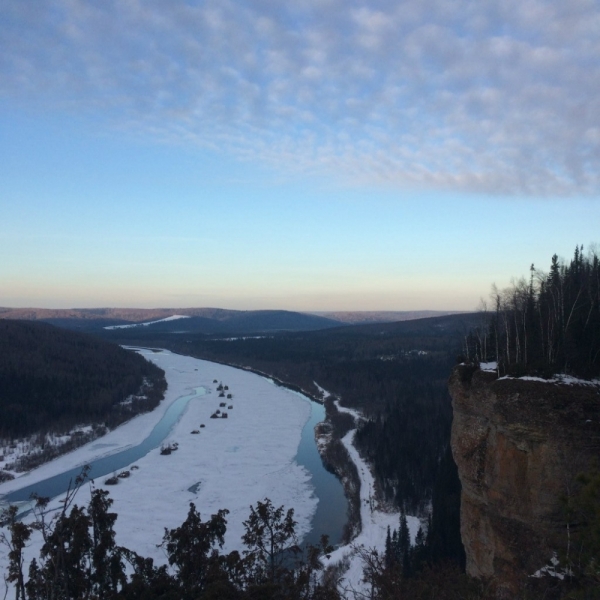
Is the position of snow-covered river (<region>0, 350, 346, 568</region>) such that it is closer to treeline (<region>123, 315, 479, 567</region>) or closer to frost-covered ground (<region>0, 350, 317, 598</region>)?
frost-covered ground (<region>0, 350, 317, 598</region>)

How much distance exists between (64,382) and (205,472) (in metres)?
42.6

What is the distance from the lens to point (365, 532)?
27.5 meters

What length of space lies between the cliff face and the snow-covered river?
14.1 m

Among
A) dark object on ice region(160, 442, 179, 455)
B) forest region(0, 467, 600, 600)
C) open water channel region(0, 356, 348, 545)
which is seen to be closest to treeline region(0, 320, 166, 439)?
open water channel region(0, 356, 348, 545)

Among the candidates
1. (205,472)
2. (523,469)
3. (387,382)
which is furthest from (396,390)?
(523,469)

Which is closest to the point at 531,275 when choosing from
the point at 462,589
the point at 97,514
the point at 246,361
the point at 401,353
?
the point at 462,589

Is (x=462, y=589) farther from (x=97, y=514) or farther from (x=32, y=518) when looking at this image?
(x=32, y=518)

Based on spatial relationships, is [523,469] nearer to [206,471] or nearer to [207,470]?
[206,471]

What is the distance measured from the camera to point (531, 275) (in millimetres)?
25547

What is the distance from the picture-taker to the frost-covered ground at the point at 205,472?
2834 centimetres

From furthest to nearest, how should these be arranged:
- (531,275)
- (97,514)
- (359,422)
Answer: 1. (359,422)
2. (531,275)
3. (97,514)

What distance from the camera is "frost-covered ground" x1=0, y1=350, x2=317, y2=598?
2834 centimetres

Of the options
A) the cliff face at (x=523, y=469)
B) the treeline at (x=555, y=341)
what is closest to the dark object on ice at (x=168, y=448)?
the treeline at (x=555, y=341)

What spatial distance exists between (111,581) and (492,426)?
11.9m
